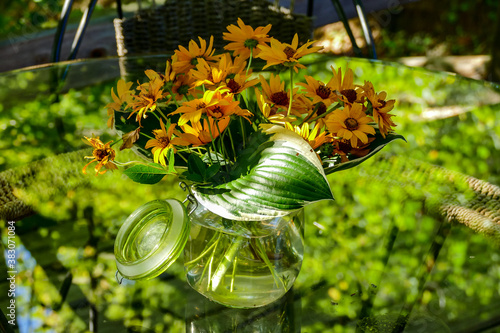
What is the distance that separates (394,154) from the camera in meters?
1.08

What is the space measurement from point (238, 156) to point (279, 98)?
0.10 metres

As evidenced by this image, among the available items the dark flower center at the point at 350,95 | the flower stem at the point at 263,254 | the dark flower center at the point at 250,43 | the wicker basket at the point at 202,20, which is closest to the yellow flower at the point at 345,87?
the dark flower center at the point at 350,95

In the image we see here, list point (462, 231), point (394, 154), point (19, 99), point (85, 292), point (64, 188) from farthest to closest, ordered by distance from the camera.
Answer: point (19, 99) < point (394, 154) < point (64, 188) < point (462, 231) < point (85, 292)

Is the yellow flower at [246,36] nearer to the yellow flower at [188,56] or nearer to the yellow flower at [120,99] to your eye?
the yellow flower at [188,56]

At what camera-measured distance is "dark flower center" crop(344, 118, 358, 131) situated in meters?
0.54

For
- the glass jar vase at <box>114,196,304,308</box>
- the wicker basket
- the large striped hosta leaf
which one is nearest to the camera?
the large striped hosta leaf

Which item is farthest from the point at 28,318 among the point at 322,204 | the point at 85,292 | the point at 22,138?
the point at 22,138

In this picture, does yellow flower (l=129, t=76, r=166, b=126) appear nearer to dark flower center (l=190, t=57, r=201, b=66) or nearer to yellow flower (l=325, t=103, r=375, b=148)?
dark flower center (l=190, t=57, r=201, b=66)

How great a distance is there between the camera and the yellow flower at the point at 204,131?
505mm

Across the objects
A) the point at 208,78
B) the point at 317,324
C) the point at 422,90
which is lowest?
the point at 422,90

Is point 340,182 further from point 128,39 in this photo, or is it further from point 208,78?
point 128,39

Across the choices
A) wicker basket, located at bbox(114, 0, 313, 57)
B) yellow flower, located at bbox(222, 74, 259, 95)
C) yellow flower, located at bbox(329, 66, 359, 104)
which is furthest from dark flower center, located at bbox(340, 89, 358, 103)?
wicker basket, located at bbox(114, 0, 313, 57)

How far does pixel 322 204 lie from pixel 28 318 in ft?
1.74

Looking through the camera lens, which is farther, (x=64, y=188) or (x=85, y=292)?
(x=64, y=188)
